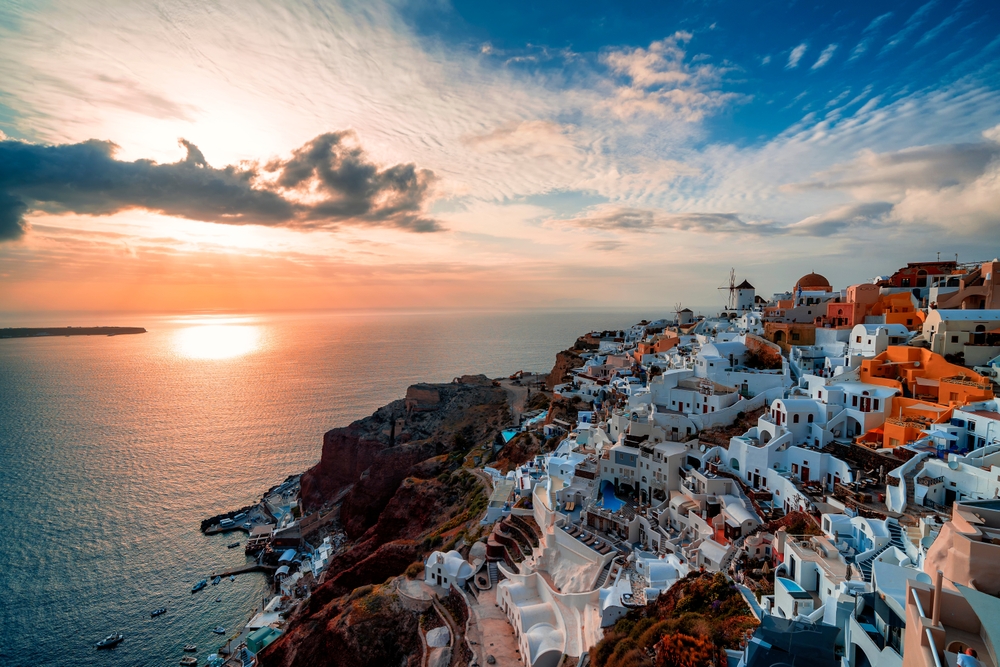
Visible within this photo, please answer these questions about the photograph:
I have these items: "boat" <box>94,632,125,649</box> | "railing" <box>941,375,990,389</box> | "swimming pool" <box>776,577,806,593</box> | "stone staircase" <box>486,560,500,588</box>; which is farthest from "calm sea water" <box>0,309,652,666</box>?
"railing" <box>941,375,990,389</box>

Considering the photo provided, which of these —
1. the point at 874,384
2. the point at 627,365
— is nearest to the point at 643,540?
the point at 874,384

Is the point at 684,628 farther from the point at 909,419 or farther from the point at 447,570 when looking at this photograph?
the point at 909,419

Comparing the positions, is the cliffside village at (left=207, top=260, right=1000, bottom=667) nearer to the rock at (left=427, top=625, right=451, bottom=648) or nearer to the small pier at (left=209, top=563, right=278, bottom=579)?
the rock at (left=427, top=625, right=451, bottom=648)

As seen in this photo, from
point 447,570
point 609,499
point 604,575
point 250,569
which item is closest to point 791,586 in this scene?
point 604,575

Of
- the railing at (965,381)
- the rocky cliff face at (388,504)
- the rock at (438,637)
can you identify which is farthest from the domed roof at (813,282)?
the rock at (438,637)

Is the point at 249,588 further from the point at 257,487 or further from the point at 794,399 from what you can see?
the point at 794,399
